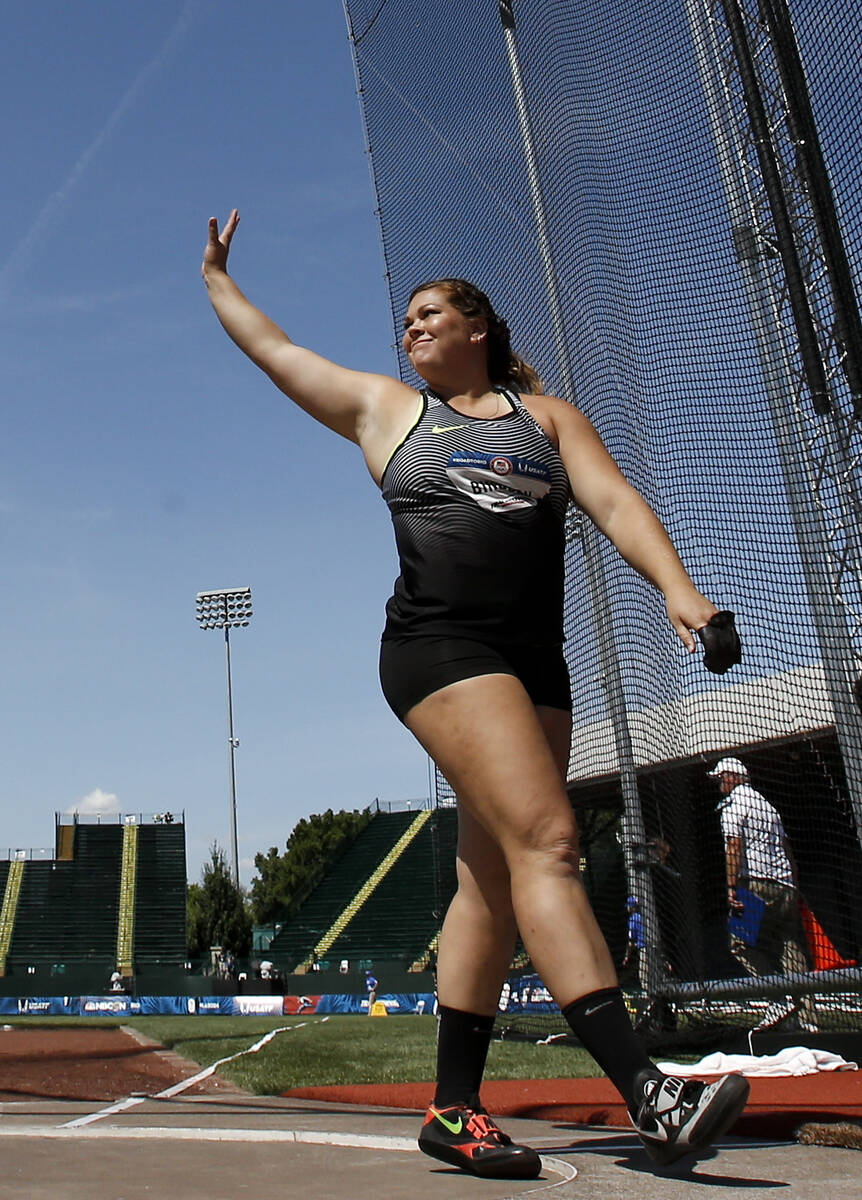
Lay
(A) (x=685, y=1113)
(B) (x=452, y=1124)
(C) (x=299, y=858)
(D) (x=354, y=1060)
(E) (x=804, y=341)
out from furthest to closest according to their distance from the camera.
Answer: (C) (x=299, y=858)
(D) (x=354, y=1060)
(E) (x=804, y=341)
(B) (x=452, y=1124)
(A) (x=685, y=1113)

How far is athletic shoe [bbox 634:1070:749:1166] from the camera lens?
163 cm

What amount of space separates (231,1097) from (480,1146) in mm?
2155

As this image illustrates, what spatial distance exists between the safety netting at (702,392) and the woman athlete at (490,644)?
7.23 ft

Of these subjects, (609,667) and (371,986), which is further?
(371,986)

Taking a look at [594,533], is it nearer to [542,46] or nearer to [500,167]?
[500,167]

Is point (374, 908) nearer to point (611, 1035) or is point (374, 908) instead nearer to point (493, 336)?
point (493, 336)

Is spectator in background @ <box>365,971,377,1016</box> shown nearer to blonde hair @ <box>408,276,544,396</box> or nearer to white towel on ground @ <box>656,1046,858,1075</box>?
white towel on ground @ <box>656,1046,858,1075</box>

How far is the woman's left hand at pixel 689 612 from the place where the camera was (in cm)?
183

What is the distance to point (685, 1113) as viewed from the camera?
1.65 metres

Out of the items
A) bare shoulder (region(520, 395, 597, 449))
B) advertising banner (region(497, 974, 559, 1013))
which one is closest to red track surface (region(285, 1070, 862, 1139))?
bare shoulder (region(520, 395, 597, 449))

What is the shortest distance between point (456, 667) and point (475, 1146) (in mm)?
821

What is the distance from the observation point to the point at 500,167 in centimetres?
628

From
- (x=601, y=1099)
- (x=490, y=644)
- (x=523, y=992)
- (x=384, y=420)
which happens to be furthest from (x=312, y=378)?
(x=523, y=992)

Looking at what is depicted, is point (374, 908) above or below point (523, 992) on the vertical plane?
above
